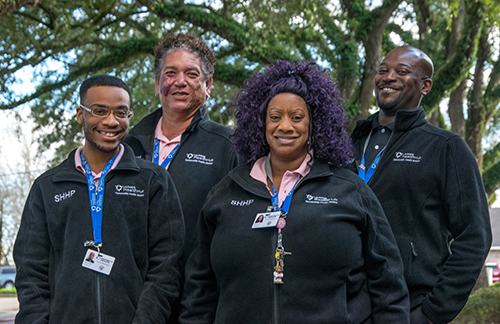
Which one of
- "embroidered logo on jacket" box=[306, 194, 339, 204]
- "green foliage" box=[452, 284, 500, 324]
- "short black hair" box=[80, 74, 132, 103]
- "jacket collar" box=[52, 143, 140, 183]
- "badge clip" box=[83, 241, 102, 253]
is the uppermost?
"short black hair" box=[80, 74, 132, 103]

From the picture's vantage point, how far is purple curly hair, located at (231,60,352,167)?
112 inches

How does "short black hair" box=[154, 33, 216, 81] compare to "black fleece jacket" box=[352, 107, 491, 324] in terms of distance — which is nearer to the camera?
"black fleece jacket" box=[352, 107, 491, 324]

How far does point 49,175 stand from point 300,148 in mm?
1446

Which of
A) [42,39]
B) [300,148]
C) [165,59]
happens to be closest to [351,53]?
[42,39]

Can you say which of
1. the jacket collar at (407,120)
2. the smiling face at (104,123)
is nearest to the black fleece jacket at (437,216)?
the jacket collar at (407,120)

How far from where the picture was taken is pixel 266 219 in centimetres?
264

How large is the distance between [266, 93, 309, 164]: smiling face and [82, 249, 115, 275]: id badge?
1075mm

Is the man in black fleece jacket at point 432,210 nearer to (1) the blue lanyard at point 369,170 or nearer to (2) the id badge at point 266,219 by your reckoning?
(1) the blue lanyard at point 369,170

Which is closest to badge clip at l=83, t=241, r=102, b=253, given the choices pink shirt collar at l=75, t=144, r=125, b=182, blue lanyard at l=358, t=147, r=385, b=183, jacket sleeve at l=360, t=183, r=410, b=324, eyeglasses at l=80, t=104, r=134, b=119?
pink shirt collar at l=75, t=144, r=125, b=182

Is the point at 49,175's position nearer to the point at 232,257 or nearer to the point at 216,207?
the point at 216,207

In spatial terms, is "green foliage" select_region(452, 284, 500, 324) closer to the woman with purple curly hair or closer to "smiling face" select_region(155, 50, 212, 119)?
the woman with purple curly hair

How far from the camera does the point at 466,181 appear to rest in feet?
9.80

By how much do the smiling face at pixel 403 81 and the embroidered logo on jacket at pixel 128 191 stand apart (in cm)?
169

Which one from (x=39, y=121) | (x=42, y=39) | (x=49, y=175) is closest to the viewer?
(x=49, y=175)
